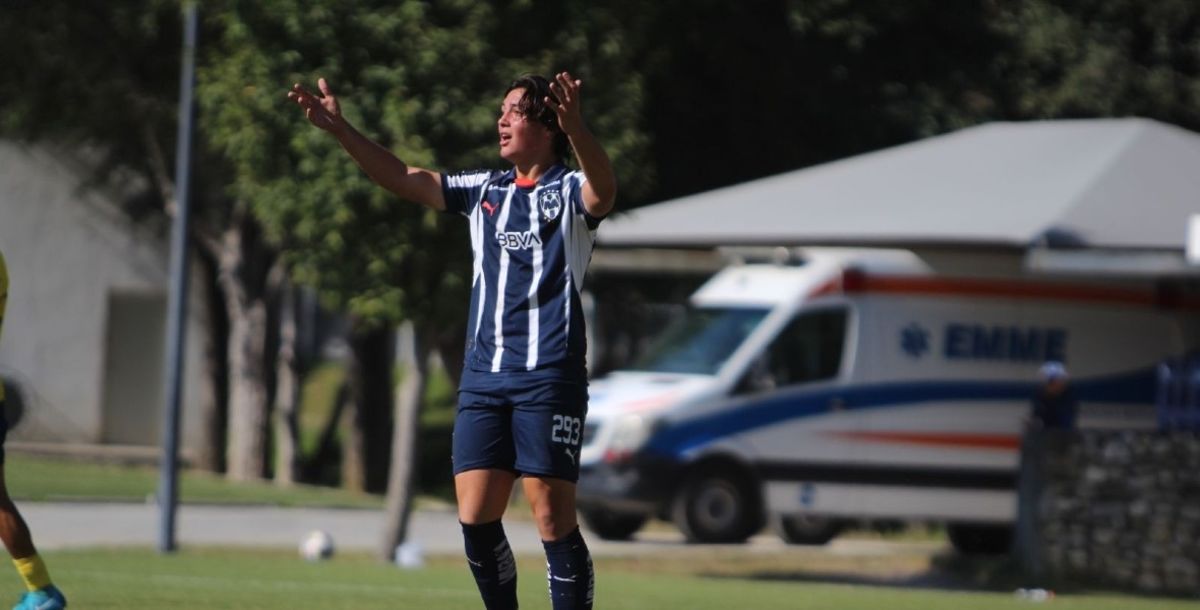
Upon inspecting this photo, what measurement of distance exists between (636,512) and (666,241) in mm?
2509

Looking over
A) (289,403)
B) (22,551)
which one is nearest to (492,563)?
(22,551)

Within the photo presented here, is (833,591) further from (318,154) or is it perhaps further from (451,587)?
(318,154)

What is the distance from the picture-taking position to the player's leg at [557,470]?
7008 mm

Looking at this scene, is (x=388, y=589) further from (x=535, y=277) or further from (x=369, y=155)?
(x=535, y=277)

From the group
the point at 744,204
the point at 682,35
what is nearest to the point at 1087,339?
the point at 744,204

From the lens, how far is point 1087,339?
20250mm

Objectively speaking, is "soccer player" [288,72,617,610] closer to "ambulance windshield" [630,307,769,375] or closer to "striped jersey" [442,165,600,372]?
"striped jersey" [442,165,600,372]

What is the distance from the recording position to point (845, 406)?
19.7 m

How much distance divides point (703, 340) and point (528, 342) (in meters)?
13.3

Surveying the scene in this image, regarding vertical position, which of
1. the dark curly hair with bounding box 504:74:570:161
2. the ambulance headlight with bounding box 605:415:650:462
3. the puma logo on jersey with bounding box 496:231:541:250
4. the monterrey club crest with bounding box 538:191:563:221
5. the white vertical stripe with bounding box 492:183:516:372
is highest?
the dark curly hair with bounding box 504:74:570:161

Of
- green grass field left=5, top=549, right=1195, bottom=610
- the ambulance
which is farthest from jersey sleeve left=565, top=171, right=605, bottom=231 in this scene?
the ambulance

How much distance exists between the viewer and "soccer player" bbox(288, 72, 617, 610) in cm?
702

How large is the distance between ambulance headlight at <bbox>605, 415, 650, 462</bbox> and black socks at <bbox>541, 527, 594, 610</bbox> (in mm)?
12426

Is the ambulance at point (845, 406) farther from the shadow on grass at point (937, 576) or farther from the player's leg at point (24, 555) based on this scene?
the player's leg at point (24, 555)
